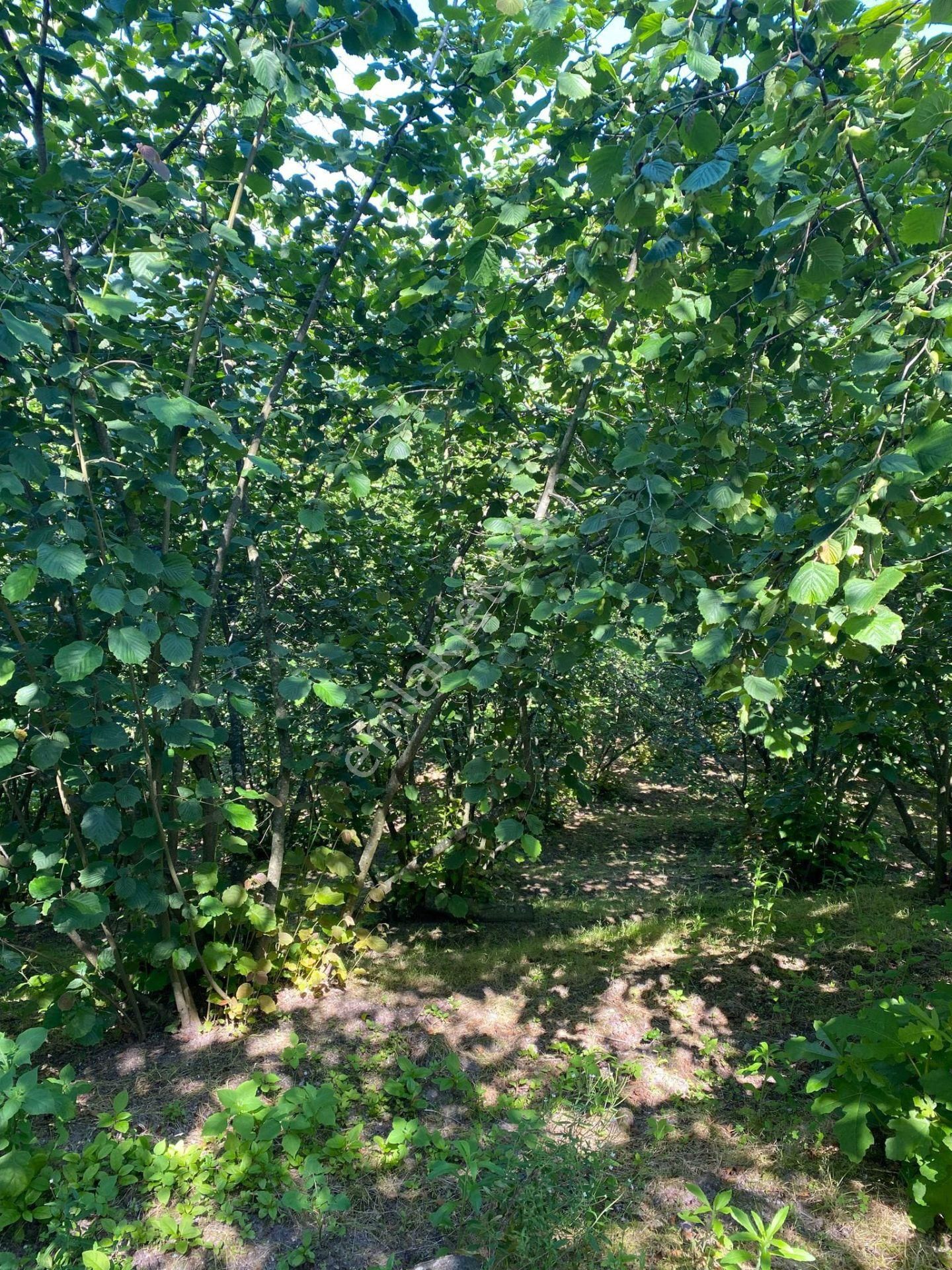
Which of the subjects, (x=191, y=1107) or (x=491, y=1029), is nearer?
(x=191, y=1107)

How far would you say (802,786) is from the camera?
17.7 feet

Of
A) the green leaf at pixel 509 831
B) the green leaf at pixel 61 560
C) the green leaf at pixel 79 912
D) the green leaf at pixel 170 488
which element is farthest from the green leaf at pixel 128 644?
the green leaf at pixel 509 831

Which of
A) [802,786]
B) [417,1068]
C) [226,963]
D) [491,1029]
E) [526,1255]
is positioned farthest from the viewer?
[802,786]

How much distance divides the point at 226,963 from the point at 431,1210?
1244mm

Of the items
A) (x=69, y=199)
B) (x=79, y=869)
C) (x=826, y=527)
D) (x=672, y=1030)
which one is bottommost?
(x=672, y=1030)

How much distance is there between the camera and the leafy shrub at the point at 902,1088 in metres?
1.98

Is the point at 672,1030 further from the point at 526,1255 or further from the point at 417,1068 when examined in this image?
the point at 526,1255

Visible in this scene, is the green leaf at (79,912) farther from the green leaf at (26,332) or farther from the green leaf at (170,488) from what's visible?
the green leaf at (26,332)

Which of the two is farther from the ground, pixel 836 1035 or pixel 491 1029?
pixel 836 1035

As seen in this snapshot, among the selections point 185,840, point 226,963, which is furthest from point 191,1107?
point 185,840

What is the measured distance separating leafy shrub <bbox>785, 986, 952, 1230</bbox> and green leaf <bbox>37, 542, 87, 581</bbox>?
2463mm

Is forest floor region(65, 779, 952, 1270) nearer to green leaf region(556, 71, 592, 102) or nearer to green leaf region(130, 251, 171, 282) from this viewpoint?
green leaf region(130, 251, 171, 282)

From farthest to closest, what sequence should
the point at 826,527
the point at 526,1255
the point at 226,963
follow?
the point at 226,963
the point at 526,1255
the point at 826,527

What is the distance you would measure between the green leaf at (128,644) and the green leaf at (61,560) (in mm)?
196
